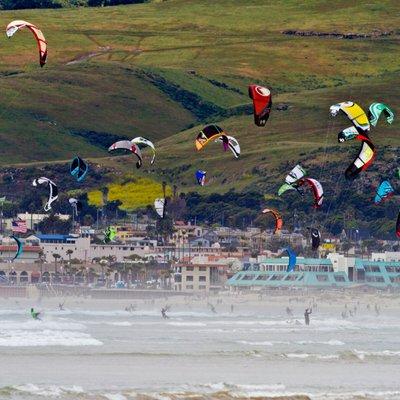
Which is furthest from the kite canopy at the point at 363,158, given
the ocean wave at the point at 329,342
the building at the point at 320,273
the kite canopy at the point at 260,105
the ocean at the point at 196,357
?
the building at the point at 320,273

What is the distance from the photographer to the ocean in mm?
37656

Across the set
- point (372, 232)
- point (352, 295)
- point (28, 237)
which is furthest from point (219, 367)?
point (372, 232)

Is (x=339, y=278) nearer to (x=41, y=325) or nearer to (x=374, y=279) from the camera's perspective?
(x=374, y=279)

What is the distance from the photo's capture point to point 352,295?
317 feet

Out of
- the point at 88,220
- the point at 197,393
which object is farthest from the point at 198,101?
the point at 197,393

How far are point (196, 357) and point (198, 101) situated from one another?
142 metres

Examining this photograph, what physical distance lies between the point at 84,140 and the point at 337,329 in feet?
355

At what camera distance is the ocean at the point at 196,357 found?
124ft

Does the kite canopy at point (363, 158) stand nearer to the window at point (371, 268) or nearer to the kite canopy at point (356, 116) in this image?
the kite canopy at point (356, 116)

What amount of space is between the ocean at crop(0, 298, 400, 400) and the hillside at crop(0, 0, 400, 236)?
6997cm

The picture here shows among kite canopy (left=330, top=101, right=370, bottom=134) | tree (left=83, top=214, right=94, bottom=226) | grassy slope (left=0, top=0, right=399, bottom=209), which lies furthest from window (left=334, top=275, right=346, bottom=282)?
kite canopy (left=330, top=101, right=370, bottom=134)

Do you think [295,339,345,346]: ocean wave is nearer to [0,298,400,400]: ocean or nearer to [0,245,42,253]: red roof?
[0,298,400,400]: ocean

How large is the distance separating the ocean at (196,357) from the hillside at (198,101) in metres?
70.0

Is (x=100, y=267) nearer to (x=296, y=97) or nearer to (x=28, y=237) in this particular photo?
(x=28, y=237)
